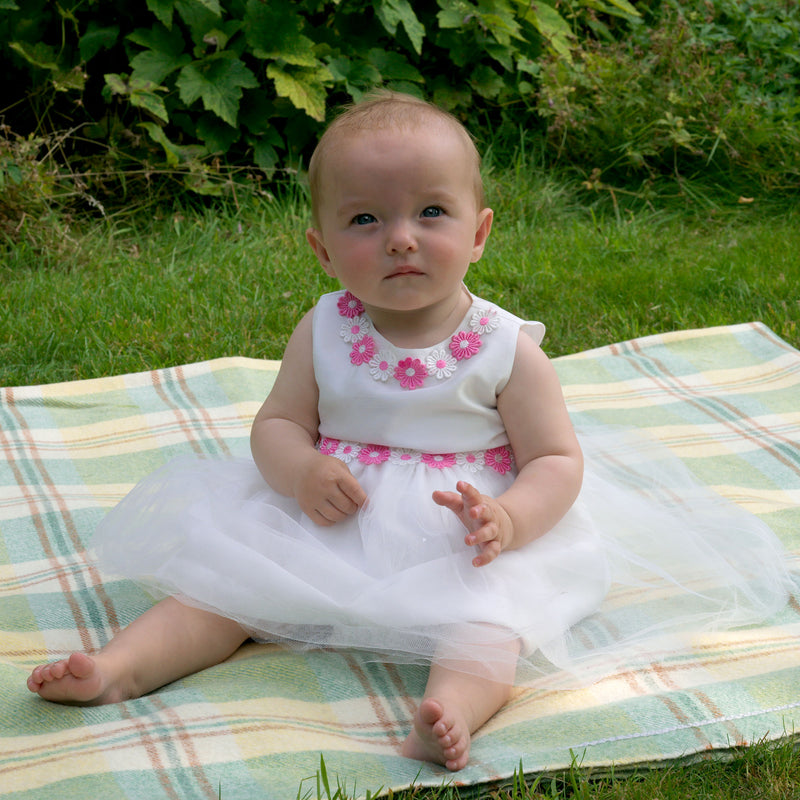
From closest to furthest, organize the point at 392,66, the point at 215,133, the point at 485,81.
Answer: the point at 215,133 → the point at 392,66 → the point at 485,81

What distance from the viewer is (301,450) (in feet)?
6.14

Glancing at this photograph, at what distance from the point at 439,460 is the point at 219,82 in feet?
8.27

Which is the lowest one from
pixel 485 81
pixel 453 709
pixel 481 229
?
pixel 485 81

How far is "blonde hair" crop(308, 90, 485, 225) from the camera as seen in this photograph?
176 centimetres

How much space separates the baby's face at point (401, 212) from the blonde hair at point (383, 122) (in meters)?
0.01

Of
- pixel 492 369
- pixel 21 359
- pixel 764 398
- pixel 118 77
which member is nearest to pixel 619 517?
pixel 492 369

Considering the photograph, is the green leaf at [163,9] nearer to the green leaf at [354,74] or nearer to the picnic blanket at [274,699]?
the green leaf at [354,74]

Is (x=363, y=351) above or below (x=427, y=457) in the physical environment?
above

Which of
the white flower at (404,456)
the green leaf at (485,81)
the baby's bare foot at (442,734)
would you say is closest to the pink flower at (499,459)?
the white flower at (404,456)

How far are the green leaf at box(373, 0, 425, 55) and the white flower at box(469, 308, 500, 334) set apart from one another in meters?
2.41

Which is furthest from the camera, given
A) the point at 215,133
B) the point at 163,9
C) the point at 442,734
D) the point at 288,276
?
the point at 215,133

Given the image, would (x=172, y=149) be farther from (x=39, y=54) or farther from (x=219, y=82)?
(x=39, y=54)

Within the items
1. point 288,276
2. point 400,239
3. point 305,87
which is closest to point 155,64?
point 305,87

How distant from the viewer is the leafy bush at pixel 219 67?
3.91 metres
